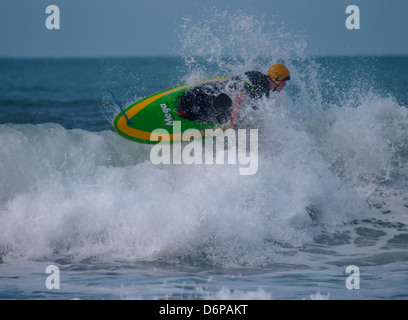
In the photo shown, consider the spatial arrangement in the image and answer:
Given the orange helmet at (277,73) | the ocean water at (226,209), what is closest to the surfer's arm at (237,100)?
the ocean water at (226,209)

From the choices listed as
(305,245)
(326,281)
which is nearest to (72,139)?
(305,245)

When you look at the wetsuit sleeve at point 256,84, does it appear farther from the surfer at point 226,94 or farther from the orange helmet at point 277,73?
the orange helmet at point 277,73

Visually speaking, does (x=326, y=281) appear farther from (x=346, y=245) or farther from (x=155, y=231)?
(x=155, y=231)

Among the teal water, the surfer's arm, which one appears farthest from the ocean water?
the surfer's arm

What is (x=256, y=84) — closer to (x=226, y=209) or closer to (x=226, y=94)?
(x=226, y=94)

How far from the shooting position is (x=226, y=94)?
7047 millimetres

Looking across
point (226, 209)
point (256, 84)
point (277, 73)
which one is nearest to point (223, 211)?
point (226, 209)

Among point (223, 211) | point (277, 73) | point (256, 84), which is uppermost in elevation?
point (277, 73)

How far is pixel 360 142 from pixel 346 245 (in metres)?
2.64

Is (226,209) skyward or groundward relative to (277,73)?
groundward

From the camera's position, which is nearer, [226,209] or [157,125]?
[226,209]

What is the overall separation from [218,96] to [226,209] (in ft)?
5.96

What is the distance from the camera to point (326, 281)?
4.68 m

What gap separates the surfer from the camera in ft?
22.7
